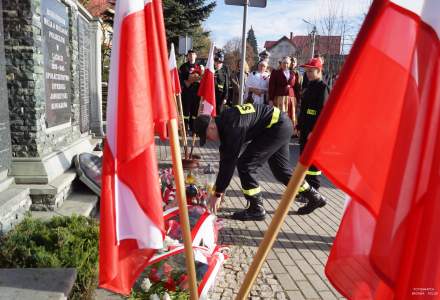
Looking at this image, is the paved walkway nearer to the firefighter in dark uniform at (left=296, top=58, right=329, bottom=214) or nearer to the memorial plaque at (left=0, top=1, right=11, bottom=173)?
the firefighter in dark uniform at (left=296, top=58, right=329, bottom=214)

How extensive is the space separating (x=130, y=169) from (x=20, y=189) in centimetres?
247

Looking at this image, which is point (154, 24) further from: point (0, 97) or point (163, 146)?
point (163, 146)

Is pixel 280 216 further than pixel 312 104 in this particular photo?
No

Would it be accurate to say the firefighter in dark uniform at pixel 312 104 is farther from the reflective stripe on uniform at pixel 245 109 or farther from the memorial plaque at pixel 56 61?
the memorial plaque at pixel 56 61

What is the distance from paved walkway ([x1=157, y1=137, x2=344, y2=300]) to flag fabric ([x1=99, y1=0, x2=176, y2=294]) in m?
1.48

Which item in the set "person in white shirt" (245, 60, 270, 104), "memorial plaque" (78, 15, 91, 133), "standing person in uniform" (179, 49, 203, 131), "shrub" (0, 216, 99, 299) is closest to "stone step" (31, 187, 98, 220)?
"shrub" (0, 216, 99, 299)

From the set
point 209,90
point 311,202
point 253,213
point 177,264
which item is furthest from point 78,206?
point 209,90

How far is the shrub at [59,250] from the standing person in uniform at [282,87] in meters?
6.99

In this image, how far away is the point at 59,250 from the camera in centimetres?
288

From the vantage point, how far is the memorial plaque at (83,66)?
21.5 ft

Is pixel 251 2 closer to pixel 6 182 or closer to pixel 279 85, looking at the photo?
pixel 279 85

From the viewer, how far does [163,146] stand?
32.7 ft

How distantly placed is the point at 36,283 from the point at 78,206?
2142mm

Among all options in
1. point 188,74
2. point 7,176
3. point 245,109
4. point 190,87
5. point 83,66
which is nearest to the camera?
point 7,176
